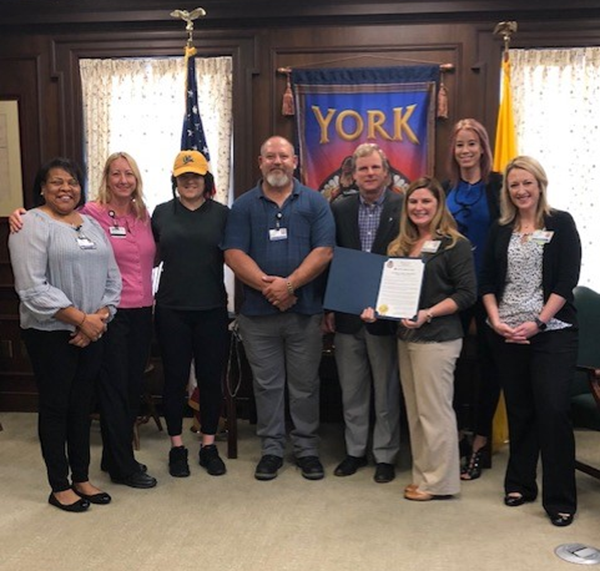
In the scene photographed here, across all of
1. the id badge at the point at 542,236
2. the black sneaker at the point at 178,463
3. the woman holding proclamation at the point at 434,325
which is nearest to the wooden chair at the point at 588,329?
the woman holding proclamation at the point at 434,325

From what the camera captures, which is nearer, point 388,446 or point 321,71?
point 388,446

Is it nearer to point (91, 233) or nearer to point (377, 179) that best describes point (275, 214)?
point (377, 179)

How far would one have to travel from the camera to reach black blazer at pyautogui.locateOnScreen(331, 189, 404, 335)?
325 centimetres

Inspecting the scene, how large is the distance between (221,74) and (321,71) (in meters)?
0.66

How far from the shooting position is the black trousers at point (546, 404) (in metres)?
2.82

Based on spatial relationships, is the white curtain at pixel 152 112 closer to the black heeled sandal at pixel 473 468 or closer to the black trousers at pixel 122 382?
the black trousers at pixel 122 382

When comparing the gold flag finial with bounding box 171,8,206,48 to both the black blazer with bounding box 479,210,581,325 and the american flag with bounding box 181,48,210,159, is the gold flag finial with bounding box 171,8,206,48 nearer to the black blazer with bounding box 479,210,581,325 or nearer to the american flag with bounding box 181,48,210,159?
the american flag with bounding box 181,48,210,159

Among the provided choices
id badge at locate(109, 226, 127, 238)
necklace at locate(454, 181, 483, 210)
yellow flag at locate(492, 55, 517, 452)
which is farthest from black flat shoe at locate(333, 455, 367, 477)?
yellow flag at locate(492, 55, 517, 452)

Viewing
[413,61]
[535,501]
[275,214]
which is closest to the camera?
[535,501]

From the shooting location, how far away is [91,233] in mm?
2947

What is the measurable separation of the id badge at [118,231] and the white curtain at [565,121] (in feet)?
8.34

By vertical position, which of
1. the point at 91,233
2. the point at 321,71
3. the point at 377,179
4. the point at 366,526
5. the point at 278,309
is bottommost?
the point at 366,526

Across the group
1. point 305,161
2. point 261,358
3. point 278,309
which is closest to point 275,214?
point 278,309

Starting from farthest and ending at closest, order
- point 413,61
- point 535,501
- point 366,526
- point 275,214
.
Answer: point 413,61 → point 275,214 → point 535,501 → point 366,526
